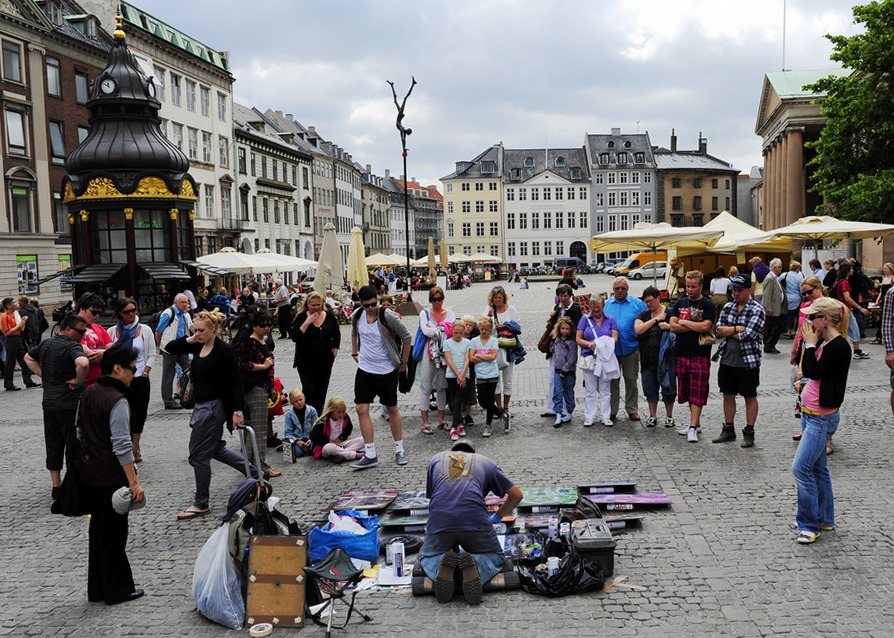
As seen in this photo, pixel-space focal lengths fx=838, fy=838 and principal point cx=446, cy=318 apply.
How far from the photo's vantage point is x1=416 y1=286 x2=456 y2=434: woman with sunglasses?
35.4 feet

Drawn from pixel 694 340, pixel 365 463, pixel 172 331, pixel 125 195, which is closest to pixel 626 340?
pixel 694 340

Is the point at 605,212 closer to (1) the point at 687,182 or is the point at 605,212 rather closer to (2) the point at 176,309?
(1) the point at 687,182

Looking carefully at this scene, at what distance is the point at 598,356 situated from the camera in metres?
10.8

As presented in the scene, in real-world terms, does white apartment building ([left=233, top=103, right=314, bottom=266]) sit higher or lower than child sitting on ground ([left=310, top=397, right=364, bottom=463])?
higher

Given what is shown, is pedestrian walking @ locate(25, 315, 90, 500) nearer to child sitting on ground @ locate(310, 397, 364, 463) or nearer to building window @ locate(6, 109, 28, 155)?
child sitting on ground @ locate(310, 397, 364, 463)

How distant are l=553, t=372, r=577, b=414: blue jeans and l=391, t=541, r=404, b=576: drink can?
5.11 meters

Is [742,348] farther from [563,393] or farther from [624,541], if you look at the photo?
[624,541]

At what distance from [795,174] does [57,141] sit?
44.1 meters

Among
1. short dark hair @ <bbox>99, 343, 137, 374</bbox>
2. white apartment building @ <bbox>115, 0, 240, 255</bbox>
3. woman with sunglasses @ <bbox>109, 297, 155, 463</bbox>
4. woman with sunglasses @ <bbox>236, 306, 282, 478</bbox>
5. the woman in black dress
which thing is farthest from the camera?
white apartment building @ <bbox>115, 0, 240, 255</bbox>

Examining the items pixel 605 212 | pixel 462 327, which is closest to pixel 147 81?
pixel 462 327

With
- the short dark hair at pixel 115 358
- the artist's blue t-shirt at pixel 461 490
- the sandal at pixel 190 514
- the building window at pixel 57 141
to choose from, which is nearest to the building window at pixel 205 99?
the building window at pixel 57 141

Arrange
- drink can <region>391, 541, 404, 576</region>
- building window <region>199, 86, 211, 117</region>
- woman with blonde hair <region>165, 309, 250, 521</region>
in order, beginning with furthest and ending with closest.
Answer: building window <region>199, 86, 211, 117</region>, woman with blonde hair <region>165, 309, 250, 521</region>, drink can <region>391, 541, 404, 576</region>

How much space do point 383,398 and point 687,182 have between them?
3949 inches

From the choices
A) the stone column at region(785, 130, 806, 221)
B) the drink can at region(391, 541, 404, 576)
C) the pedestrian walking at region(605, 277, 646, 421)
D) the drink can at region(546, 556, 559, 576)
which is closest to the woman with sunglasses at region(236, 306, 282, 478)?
the drink can at region(391, 541, 404, 576)
